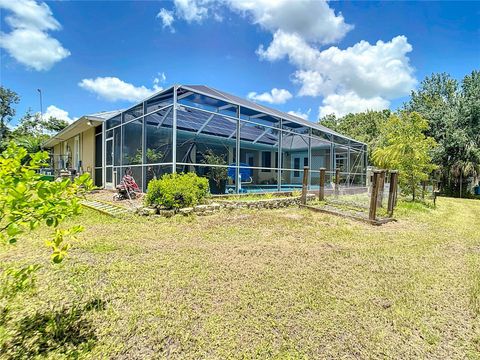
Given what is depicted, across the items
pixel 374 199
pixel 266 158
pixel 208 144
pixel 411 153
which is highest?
pixel 208 144

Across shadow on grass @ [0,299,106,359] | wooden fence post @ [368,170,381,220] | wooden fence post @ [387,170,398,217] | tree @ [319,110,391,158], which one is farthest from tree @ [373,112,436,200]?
tree @ [319,110,391,158]

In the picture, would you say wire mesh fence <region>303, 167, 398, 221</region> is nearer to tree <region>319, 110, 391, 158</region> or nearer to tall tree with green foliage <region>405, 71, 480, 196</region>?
tall tree with green foliage <region>405, 71, 480, 196</region>

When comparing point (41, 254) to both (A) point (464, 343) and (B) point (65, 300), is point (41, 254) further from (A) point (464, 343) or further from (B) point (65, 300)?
(A) point (464, 343)

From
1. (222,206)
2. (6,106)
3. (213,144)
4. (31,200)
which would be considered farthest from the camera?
(6,106)

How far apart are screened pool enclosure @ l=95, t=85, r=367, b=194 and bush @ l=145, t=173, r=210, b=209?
70cm

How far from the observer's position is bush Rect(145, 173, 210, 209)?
267 inches

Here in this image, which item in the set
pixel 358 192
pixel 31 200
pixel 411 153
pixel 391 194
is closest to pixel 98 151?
pixel 31 200

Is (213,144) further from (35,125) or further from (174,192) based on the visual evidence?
(35,125)

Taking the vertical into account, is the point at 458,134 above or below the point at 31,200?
above

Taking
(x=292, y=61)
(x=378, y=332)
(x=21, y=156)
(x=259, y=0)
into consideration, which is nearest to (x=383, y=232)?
(x=378, y=332)

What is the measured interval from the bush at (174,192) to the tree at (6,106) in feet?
130

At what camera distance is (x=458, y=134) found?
1828cm

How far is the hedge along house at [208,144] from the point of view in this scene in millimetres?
8531

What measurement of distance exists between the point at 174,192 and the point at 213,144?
18.0 ft
